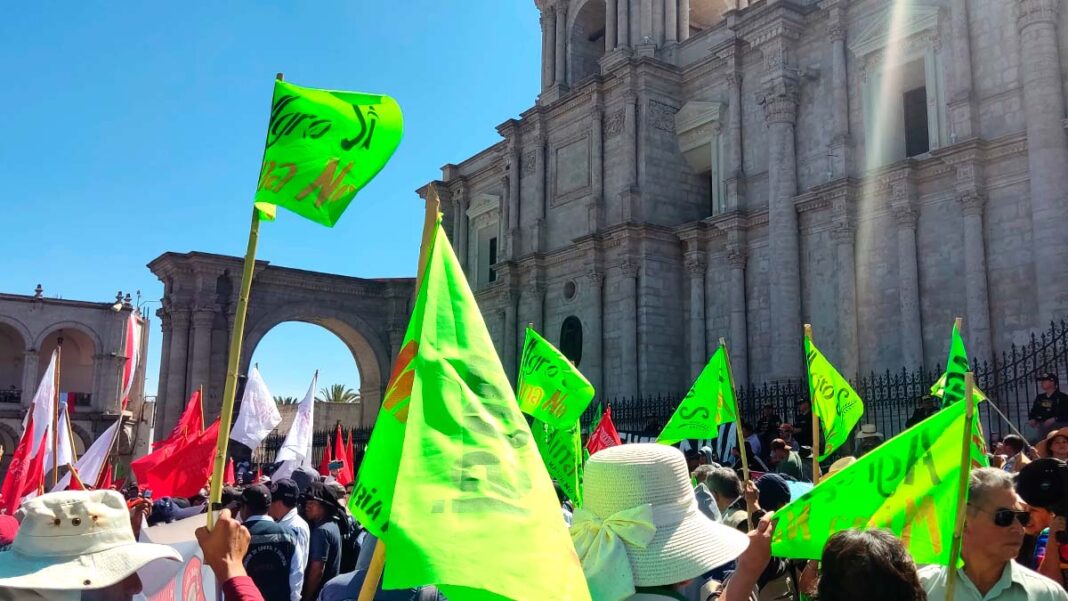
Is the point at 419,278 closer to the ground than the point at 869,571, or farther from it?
farther from it

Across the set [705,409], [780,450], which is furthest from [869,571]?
[780,450]

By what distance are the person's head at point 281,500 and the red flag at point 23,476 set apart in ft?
14.7

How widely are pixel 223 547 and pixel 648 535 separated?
4.87 feet

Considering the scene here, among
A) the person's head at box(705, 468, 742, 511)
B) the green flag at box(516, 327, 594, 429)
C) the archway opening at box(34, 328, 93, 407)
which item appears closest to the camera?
the person's head at box(705, 468, 742, 511)

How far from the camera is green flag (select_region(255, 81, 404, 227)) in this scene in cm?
455

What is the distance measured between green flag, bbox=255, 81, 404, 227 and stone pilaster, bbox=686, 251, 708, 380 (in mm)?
18577

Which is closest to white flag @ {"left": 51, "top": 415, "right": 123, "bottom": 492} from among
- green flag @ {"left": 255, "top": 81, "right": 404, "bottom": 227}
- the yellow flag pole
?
green flag @ {"left": 255, "top": 81, "right": 404, "bottom": 227}

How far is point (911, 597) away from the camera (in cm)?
260

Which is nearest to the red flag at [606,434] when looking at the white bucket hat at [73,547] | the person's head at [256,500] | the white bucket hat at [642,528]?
the person's head at [256,500]

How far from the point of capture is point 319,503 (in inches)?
255

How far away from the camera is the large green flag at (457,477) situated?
95.6 inches

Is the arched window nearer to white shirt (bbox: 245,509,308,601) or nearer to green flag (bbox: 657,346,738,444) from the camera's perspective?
green flag (bbox: 657,346,738,444)

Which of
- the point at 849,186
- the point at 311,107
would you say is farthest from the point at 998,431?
the point at 311,107

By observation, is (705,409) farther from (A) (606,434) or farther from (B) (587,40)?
(B) (587,40)
